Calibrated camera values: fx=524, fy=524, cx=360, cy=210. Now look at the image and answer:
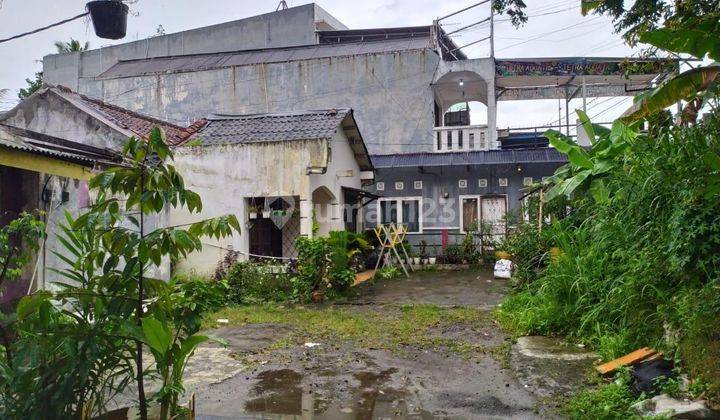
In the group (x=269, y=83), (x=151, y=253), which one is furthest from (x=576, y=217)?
(x=269, y=83)

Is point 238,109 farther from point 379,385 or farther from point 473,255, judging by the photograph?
point 379,385

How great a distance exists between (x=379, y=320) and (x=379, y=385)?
3.36m

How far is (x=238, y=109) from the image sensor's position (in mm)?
20016

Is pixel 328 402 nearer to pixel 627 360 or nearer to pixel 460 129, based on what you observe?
pixel 627 360

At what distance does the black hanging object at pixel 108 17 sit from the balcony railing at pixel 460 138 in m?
13.4

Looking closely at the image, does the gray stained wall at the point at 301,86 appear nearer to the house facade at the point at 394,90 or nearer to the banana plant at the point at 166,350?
the house facade at the point at 394,90

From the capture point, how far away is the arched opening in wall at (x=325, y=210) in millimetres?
13469

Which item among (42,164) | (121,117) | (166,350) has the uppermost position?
(121,117)

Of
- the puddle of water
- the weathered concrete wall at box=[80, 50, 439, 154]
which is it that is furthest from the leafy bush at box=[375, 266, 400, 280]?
the puddle of water

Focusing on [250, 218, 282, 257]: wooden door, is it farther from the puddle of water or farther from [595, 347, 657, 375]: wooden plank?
[595, 347, 657, 375]: wooden plank

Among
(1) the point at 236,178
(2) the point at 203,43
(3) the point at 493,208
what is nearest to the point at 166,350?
(1) the point at 236,178

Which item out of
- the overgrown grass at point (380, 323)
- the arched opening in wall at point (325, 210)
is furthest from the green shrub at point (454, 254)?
the overgrown grass at point (380, 323)

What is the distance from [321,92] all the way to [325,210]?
22.7ft

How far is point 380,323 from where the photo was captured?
8.22 m
